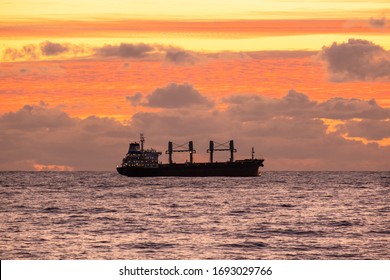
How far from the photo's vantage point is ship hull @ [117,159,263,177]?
187500 millimetres

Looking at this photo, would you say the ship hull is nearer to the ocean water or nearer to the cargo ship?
the cargo ship

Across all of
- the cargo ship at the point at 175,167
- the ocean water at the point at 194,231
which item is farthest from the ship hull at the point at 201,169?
the ocean water at the point at 194,231

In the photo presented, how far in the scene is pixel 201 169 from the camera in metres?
192

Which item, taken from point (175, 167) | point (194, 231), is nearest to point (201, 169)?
point (175, 167)

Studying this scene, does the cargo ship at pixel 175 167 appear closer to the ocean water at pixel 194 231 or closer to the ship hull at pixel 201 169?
the ship hull at pixel 201 169

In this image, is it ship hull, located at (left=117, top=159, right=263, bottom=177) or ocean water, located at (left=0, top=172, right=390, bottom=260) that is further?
ship hull, located at (left=117, top=159, right=263, bottom=177)

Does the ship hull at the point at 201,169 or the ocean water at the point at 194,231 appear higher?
the ocean water at the point at 194,231

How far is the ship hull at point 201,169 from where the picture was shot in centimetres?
18750

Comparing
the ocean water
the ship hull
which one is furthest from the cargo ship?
the ocean water
